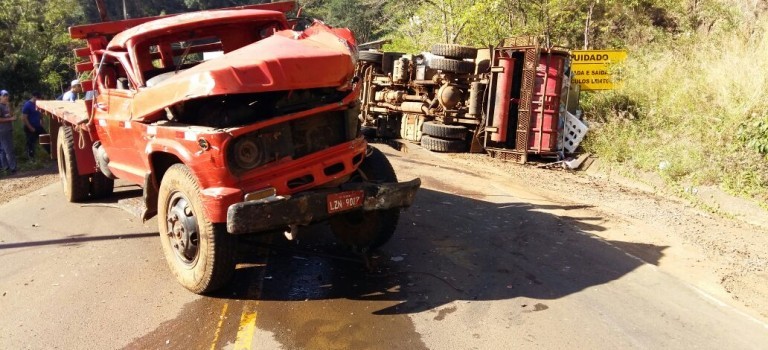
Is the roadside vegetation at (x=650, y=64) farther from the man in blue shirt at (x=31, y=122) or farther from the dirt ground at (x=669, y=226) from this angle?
the man in blue shirt at (x=31, y=122)

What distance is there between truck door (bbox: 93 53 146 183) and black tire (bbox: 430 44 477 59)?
7.96 metres

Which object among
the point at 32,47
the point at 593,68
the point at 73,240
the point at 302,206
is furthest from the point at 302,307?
the point at 32,47

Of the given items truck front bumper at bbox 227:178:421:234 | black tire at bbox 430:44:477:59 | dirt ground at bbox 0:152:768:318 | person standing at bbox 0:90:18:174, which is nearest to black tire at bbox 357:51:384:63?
black tire at bbox 430:44:477:59

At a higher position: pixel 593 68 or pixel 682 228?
pixel 593 68

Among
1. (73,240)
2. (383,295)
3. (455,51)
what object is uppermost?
(455,51)

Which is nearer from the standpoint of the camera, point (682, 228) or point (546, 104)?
point (682, 228)

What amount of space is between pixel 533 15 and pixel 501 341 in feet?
57.8

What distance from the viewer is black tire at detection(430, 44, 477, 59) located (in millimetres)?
13062

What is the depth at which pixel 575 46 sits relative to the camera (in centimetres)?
2086

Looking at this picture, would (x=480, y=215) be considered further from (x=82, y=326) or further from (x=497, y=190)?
(x=82, y=326)

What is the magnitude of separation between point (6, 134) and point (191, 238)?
9167 millimetres

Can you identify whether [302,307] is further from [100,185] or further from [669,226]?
[100,185]

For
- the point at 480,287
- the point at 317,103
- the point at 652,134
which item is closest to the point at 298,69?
the point at 317,103

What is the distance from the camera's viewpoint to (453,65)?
1292cm
